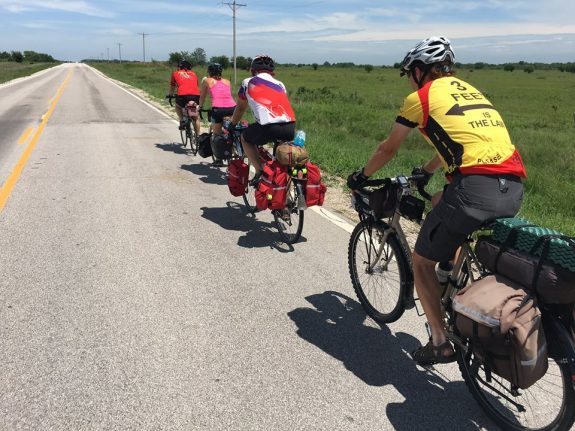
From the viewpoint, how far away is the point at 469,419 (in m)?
2.82

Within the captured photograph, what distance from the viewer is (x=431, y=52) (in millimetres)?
2898

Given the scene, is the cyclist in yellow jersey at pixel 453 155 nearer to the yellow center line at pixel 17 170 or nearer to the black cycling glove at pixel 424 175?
the black cycling glove at pixel 424 175

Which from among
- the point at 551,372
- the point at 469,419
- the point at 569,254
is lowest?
the point at 469,419

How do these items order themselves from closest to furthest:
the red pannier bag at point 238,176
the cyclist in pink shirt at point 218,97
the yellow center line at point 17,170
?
the red pannier bag at point 238,176 < the yellow center line at point 17,170 < the cyclist in pink shirt at point 218,97

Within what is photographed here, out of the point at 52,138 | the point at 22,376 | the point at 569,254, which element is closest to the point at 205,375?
the point at 22,376

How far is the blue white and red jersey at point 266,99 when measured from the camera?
5.62m

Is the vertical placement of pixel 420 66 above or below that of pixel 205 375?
above

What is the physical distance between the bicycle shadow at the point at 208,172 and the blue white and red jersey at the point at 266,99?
3.03 metres

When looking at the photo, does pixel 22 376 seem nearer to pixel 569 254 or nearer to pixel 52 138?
pixel 569 254

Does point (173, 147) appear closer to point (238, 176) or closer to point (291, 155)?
point (238, 176)

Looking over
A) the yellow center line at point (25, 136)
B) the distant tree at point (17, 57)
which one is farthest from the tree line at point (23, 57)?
the yellow center line at point (25, 136)

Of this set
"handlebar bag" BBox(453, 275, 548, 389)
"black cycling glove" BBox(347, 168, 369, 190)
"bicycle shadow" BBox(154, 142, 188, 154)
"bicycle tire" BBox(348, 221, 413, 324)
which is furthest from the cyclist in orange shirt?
"handlebar bag" BBox(453, 275, 548, 389)

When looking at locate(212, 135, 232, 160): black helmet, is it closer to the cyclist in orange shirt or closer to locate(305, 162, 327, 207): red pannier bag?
locate(305, 162, 327, 207): red pannier bag

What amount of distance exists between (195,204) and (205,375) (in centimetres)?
426
